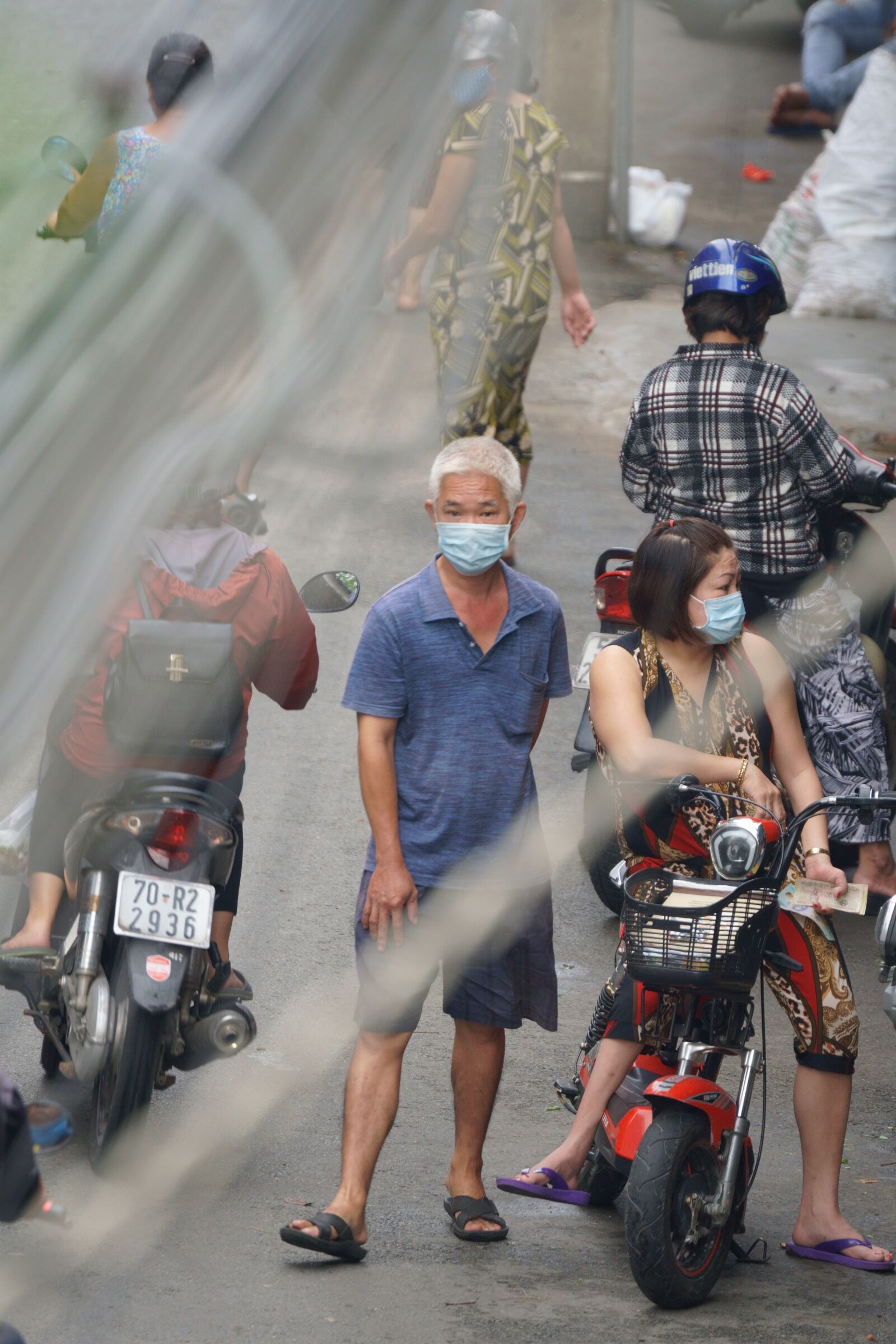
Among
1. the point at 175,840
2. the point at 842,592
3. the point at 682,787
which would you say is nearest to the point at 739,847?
the point at 682,787

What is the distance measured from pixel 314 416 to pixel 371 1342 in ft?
6.94

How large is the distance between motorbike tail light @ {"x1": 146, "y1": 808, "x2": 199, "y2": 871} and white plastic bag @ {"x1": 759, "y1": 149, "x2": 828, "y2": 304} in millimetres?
6574

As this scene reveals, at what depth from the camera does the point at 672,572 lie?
9.91ft

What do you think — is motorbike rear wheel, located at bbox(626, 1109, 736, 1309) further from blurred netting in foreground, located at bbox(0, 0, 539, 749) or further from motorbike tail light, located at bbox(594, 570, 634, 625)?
blurred netting in foreground, located at bbox(0, 0, 539, 749)

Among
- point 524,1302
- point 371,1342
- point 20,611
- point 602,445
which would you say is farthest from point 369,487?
point 602,445

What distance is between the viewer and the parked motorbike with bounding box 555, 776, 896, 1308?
269 centimetres

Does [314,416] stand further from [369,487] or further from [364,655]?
[364,655]

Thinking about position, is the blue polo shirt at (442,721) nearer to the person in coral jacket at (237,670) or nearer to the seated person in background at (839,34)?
the person in coral jacket at (237,670)

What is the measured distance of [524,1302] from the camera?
271 centimetres

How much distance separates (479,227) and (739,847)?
6.33 ft

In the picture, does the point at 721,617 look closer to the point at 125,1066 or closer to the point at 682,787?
the point at 682,787

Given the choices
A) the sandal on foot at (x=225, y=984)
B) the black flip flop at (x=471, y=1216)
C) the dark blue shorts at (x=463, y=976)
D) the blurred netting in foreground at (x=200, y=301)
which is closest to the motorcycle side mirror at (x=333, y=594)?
the dark blue shorts at (x=463, y=976)

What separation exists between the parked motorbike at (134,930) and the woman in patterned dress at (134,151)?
216 centimetres

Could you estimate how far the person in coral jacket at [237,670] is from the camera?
2797mm
